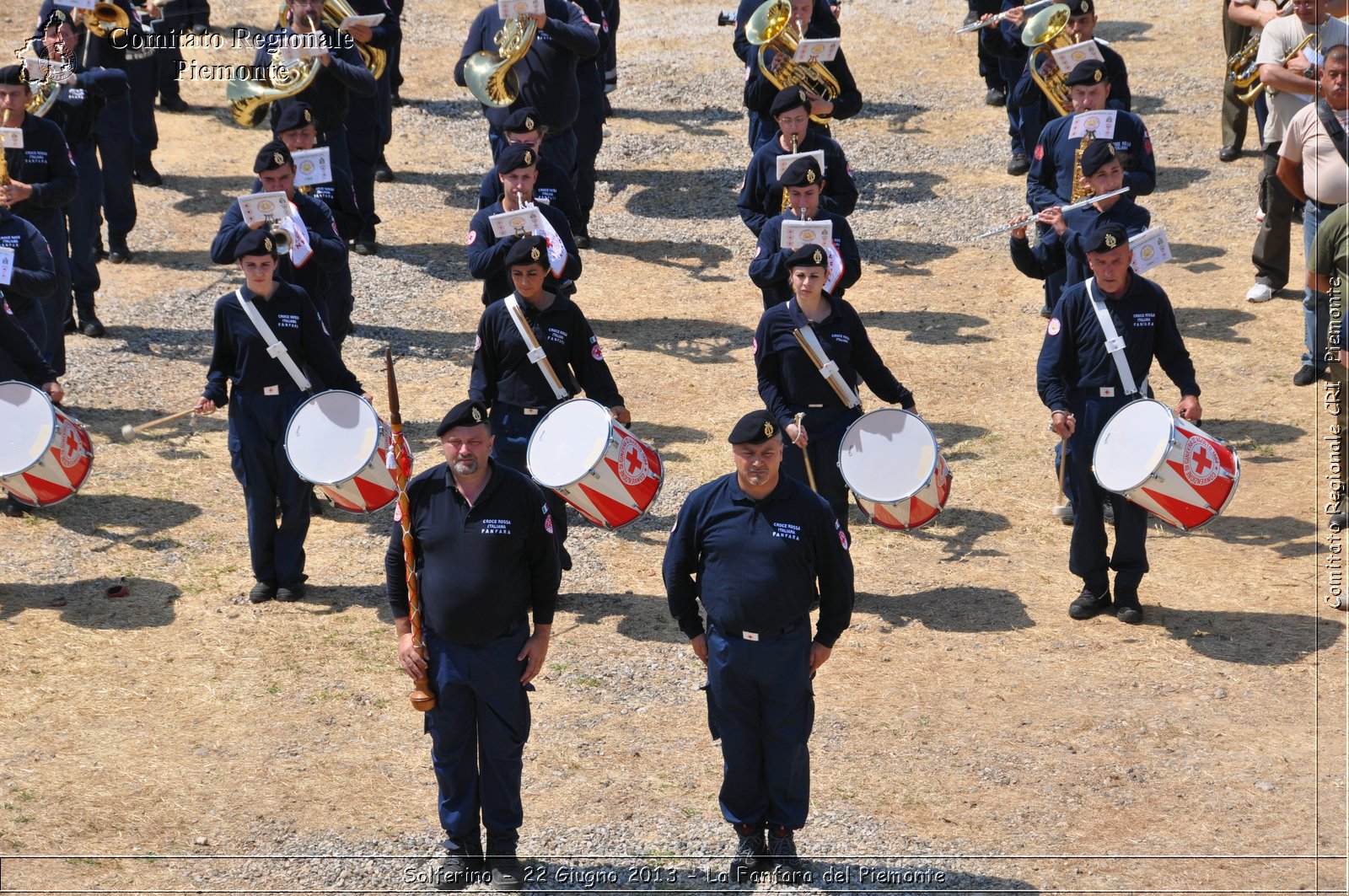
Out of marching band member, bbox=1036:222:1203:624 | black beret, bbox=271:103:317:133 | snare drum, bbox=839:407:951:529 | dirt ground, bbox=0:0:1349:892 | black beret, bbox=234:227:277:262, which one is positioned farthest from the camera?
black beret, bbox=271:103:317:133

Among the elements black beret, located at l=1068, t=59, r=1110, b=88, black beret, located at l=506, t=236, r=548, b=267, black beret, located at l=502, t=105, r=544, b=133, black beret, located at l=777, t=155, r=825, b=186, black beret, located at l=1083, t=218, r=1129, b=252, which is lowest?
black beret, located at l=506, t=236, r=548, b=267

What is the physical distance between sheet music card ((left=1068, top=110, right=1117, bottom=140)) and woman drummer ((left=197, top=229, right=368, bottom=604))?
17.4 feet

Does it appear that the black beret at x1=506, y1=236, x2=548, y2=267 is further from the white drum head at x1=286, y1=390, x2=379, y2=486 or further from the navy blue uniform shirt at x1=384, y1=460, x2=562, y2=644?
the navy blue uniform shirt at x1=384, y1=460, x2=562, y2=644

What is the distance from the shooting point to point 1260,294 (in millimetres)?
13898

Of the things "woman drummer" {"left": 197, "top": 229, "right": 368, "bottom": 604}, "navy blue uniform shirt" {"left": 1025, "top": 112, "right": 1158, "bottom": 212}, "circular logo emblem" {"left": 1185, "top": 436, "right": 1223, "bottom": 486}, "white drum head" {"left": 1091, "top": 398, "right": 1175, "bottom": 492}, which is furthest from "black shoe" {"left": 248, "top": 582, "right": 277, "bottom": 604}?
"navy blue uniform shirt" {"left": 1025, "top": 112, "right": 1158, "bottom": 212}

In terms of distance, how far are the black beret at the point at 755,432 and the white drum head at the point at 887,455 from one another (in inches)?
80.5

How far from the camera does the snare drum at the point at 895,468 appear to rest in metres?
8.88

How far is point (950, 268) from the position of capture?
602 inches

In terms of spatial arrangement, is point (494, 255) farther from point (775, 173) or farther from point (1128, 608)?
point (1128, 608)

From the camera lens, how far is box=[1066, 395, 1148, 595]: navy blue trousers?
364 inches

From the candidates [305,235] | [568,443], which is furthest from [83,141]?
[568,443]

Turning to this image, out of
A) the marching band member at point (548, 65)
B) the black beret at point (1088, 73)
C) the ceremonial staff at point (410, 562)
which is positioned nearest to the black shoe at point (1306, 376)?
the black beret at point (1088, 73)

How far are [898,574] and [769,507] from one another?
3460mm

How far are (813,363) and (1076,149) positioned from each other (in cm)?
325
